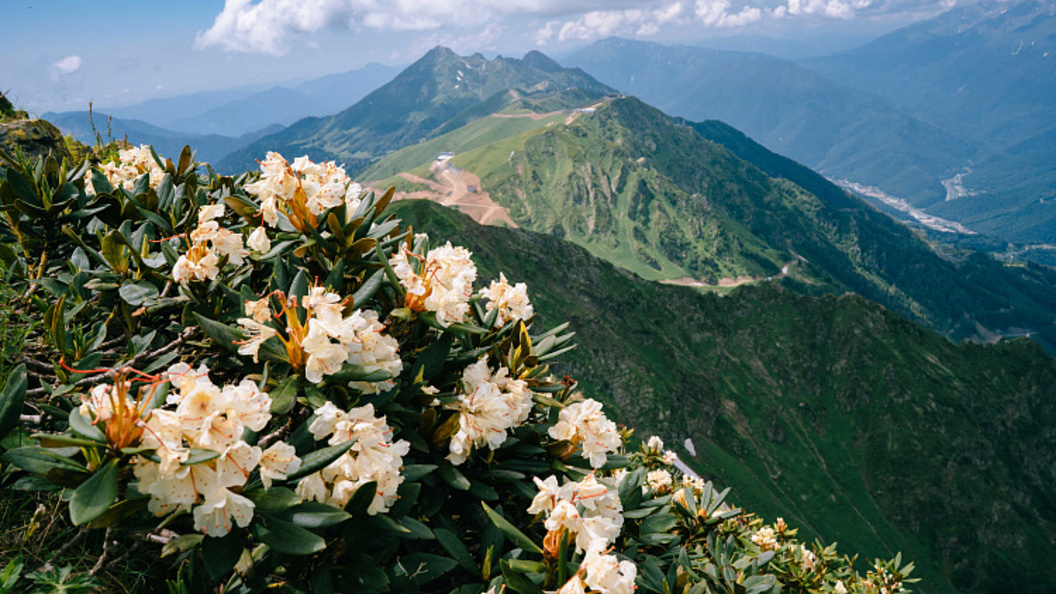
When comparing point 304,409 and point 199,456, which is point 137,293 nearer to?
point 304,409

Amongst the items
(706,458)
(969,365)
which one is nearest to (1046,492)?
(969,365)

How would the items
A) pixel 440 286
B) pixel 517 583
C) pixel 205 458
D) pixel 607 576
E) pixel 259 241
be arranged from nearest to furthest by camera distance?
pixel 205 458
pixel 607 576
pixel 517 583
pixel 440 286
pixel 259 241

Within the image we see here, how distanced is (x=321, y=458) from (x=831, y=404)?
12883 cm

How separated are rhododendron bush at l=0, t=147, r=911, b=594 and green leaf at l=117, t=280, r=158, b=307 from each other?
0.06ft

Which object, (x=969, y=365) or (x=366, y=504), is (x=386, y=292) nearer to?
(x=366, y=504)

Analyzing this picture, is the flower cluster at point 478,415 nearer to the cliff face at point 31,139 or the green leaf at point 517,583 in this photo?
the green leaf at point 517,583

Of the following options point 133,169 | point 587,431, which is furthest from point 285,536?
point 133,169

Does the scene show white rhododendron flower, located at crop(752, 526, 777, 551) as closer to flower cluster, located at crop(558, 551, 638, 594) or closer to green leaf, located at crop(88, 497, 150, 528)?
flower cluster, located at crop(558, 551, 638, 594)

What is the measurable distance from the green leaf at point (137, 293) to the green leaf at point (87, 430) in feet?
6.30

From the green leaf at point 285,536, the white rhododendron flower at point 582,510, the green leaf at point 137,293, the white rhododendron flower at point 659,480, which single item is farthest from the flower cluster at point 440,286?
the white rhododendron flower at point 659,480

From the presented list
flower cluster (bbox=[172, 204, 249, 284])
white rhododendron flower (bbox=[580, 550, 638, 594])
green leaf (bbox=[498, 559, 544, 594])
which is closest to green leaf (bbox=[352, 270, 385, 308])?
flower cluster (bbox=[172, 204, 249, 284])

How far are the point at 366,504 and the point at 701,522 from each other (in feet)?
13.9

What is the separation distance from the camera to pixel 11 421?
245 centimetres

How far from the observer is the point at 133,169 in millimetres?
5293
